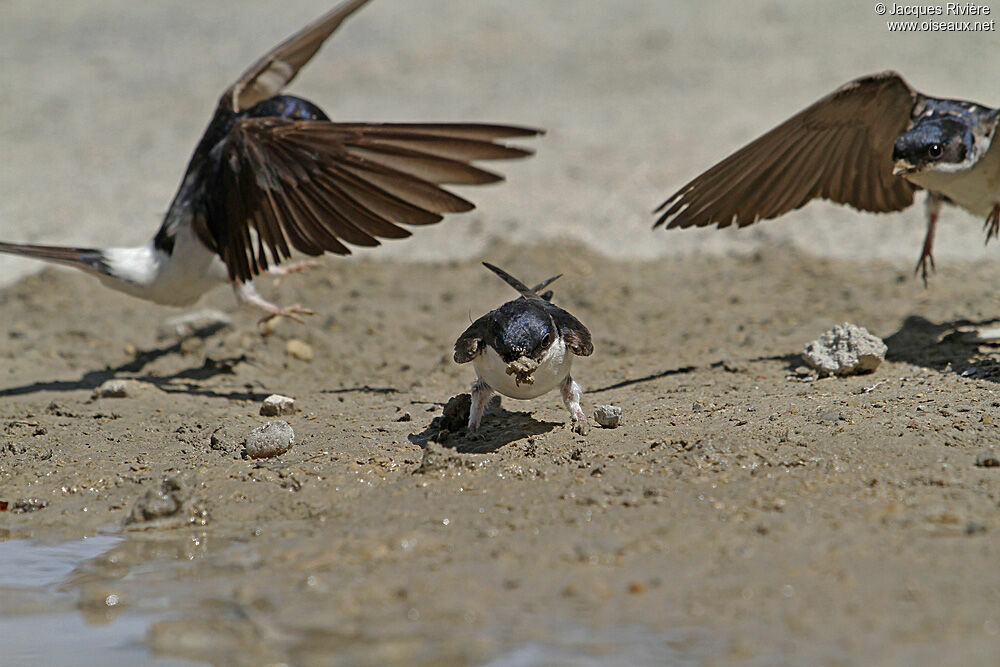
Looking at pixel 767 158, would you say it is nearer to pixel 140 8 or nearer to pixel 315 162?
pixel 315 162

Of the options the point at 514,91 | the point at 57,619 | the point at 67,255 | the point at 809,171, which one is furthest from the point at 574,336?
the point at 514,91

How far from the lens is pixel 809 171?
6.25 metres

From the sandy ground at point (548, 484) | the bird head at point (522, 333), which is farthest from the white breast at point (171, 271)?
the bird head at point (522, 333)

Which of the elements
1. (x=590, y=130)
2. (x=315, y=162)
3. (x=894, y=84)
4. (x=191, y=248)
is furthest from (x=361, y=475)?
(x=590, y=130)

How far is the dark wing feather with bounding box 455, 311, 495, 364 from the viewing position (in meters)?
4.50

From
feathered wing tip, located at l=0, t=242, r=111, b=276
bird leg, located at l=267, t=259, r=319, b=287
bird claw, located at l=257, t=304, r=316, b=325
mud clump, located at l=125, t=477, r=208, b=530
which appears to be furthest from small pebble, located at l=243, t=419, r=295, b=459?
feathered wing tip, located at l=0, t=242, r=111, b=276

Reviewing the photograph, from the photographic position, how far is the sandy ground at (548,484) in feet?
9.41

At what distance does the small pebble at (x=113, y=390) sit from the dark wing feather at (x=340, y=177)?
0.99 m

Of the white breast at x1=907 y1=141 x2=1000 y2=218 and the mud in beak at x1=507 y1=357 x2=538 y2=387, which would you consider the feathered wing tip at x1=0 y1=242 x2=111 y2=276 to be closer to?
the mud in beak at x1=507 y1=357 x2=538 y2=387

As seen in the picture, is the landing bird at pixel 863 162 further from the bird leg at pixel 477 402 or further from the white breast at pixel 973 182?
the bird leg at pixel 477 402

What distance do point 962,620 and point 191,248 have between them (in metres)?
4.98

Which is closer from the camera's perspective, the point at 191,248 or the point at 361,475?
the point at 361,475

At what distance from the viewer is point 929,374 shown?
5.21 metres

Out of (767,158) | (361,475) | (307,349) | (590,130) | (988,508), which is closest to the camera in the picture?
(988,508)
